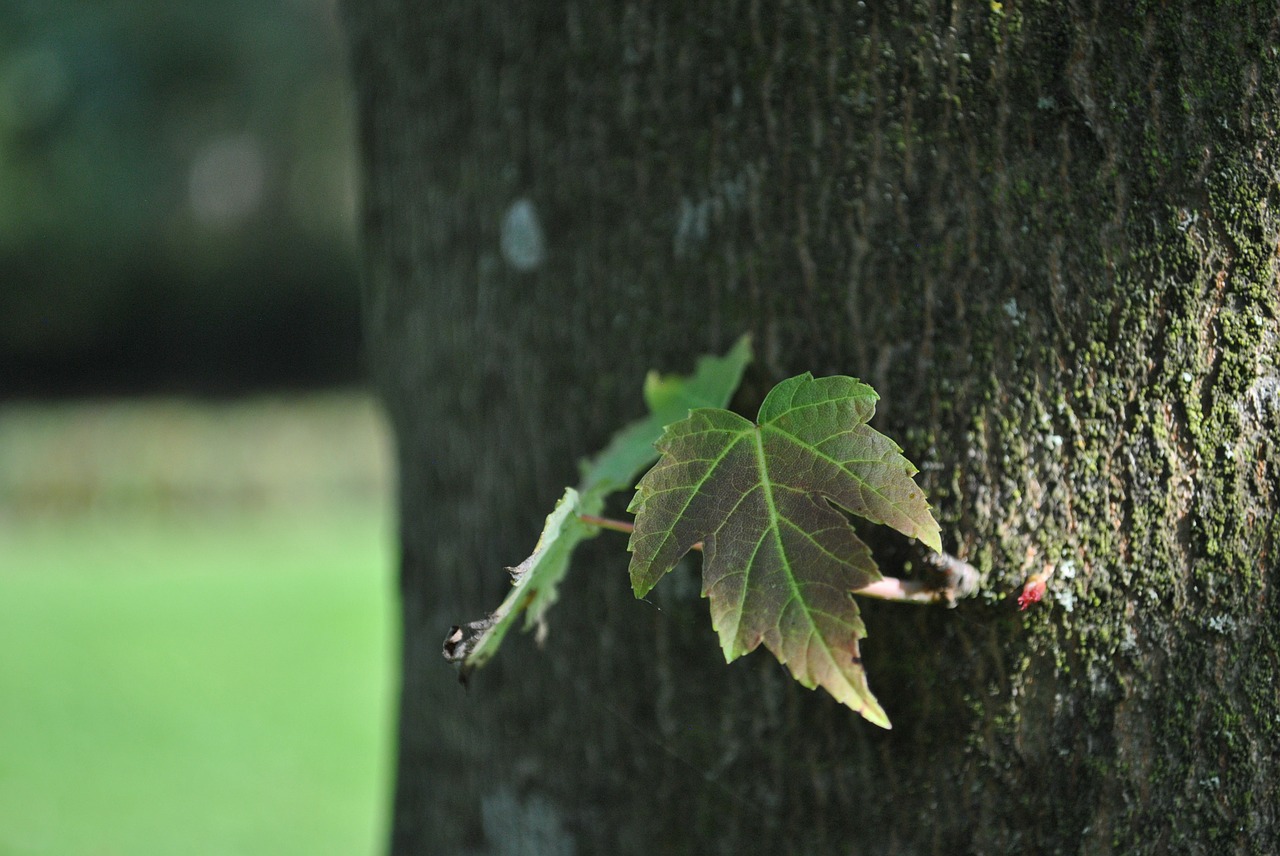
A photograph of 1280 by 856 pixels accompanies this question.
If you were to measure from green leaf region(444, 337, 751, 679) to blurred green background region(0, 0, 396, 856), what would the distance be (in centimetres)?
159

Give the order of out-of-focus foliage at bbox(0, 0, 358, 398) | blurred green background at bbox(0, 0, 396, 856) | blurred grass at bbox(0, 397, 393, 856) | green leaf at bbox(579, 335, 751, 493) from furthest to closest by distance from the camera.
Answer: out-of-focus foliage at bbox(0, 0, 358, 398), blurred green background at bbox(0, 0, 396, 856), blurred grass at bbox(0, 397, 393, 856), green leaf at bbox(579, 335, 751, 493)

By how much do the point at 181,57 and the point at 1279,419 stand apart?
20261 millimetres

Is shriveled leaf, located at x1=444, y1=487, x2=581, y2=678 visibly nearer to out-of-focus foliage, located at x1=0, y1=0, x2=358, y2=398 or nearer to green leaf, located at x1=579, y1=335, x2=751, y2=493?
green leaf, located at x1=579, y1=335, x2=751, y2=493

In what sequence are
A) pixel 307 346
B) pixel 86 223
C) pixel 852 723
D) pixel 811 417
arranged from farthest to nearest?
pixel 307 346
pixel 86 223
pixel 852 723
pixel 811 417

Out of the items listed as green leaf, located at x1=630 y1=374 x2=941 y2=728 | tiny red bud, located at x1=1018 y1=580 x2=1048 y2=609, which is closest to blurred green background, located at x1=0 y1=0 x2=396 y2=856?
green leaf, located at x1=630 y1=374 x2=941 y2=728

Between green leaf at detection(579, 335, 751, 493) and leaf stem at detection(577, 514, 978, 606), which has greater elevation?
green leaf at detection(579, 335, 751, 493)

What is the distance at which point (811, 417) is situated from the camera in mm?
858

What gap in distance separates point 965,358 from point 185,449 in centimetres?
1103

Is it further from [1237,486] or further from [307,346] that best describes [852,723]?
[307,346]

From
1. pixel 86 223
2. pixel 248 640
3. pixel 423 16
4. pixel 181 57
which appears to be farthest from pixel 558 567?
pixel 86 223

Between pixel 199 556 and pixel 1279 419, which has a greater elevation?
pixel 1279 419

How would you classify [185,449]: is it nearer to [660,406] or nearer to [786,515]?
[660,406]

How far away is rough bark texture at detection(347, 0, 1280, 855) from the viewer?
3.18 ft

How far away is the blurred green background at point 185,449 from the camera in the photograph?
4.56 meters
